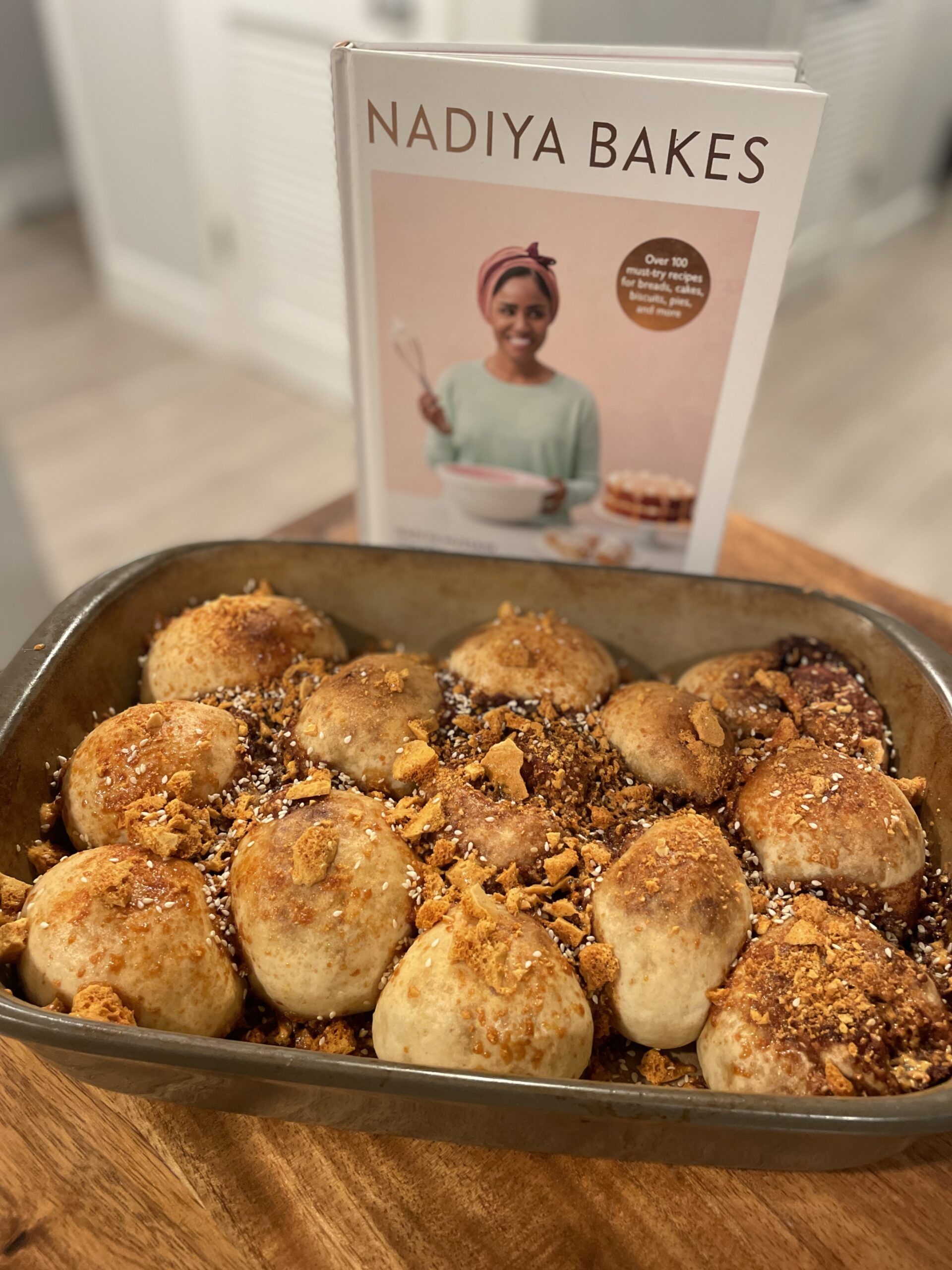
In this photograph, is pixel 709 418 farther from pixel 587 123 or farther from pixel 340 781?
pixel 340 781

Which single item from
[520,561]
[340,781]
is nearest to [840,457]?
[520,561]

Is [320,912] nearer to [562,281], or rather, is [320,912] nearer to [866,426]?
[562,281]

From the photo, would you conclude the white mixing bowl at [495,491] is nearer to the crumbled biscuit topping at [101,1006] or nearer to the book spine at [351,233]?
the book spine at [351,233]

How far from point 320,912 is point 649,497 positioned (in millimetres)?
528

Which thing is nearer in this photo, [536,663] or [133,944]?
[133,944]

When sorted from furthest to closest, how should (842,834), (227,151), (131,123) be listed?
(131,123)
(227,151)
(842,834)

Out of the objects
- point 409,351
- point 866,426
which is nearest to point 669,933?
point 409,351

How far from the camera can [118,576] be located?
0.83 m

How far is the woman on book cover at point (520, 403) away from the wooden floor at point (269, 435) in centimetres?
139

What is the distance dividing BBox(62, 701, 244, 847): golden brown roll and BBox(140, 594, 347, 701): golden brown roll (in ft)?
0.18

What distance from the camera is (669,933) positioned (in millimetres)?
625

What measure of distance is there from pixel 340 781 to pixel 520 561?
0.86 ft

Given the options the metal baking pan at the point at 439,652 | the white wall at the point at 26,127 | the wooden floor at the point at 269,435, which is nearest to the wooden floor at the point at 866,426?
the wooden floor at the point at 269,435

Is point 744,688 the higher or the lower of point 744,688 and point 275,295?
the higher
